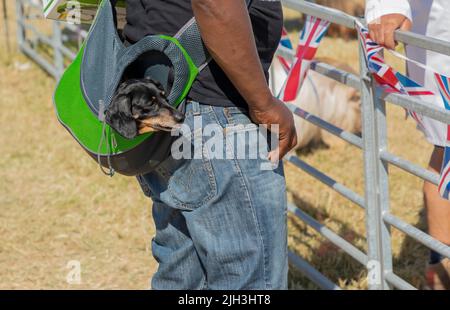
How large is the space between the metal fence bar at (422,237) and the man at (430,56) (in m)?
0.18

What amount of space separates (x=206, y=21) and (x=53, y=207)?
10.3 feet

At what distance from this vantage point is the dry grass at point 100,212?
4152 millimetres

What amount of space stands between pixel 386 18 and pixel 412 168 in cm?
52

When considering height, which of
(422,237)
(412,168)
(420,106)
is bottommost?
(422,237)

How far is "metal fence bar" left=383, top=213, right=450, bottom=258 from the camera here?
2868mm

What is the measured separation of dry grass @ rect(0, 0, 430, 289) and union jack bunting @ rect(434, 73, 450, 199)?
4.03 feet

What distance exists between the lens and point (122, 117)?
6.90 ft

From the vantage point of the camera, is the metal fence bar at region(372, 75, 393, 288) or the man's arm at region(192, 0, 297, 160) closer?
the man's arm at region(192, 0, 297, 160)

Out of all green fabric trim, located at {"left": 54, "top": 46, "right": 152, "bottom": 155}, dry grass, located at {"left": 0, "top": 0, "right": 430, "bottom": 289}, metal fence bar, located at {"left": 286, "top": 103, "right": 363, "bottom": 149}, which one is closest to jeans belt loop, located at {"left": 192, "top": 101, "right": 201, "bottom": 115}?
green fabric trim, located at {"left": 54, "top": 46, "right": 152, "bottom": 155}

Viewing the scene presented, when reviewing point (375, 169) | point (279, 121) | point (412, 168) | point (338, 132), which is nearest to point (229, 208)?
point (279, 121)

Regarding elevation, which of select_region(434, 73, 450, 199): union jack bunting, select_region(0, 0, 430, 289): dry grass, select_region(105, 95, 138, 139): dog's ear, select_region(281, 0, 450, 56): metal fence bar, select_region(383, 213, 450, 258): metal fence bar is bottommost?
select_region(0, 0, 430, 289): dry grass

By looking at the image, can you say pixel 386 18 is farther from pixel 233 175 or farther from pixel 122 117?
pixel 122 117

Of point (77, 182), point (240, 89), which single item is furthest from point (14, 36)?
point (240, 89)

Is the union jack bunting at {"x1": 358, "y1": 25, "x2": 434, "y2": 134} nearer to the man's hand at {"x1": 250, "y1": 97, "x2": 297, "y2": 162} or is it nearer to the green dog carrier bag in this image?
the man's hand at {"x1": 250, "y1": 97, "x2": 297, "y2": 162}
